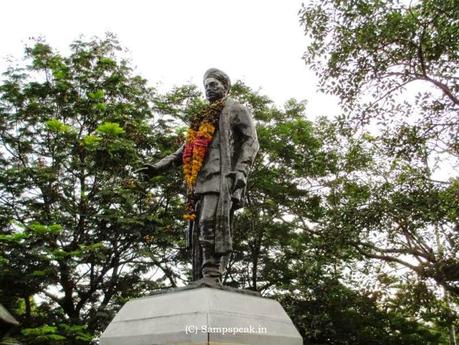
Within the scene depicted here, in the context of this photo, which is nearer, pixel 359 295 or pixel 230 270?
pixel 359 295

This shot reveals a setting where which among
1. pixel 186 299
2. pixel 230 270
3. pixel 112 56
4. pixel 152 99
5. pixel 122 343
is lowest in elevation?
pixel 122 343

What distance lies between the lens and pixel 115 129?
409 inches

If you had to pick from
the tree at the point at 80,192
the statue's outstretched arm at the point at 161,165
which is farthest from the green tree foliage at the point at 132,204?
the statue's outstretched arm at the point at 161,165

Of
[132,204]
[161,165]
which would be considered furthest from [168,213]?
[161,165]

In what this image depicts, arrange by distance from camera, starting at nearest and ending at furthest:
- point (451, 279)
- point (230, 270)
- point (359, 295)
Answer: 1. point (451, 279)
2. point (359, 295)
3. point (230, 270)

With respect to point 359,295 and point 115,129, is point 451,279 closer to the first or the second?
point 359,295

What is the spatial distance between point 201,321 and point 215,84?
2.50m

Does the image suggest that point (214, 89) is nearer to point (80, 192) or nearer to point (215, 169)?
point (215, 169)

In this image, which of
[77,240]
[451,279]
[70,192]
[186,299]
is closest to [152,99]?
[70,192]

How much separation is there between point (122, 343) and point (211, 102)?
2522 mm

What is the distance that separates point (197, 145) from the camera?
15.5 feet

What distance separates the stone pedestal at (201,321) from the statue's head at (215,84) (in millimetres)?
2060

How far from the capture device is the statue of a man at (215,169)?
4.35 meters

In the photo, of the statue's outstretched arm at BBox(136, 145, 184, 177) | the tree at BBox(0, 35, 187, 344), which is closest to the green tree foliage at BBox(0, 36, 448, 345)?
the tree at BBox(0, 35, 187, 344)
